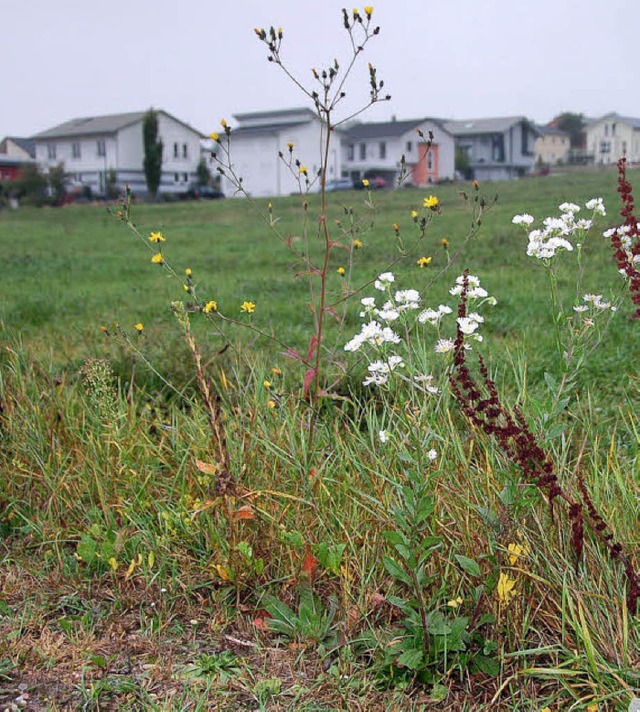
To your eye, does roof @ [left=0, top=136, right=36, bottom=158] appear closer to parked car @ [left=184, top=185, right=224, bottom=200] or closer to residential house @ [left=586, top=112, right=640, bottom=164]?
parked car @ [left=184, top=185, right=224, bottom=200]

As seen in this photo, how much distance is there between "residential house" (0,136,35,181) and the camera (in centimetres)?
5819

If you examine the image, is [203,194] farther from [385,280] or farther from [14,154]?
[385,280]

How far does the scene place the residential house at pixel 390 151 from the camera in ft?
181

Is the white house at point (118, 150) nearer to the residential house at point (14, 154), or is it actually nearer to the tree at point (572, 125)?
the residential house at point (14, 154)

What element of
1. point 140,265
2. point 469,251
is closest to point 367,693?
point 469,251

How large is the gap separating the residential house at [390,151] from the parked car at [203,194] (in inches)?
423

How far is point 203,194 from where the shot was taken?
48.6 metres

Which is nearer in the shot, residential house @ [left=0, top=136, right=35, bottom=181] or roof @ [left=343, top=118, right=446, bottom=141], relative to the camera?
roof @ [left=343, top=118, right=446, bottom=141]

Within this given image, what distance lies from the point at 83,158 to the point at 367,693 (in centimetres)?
5601

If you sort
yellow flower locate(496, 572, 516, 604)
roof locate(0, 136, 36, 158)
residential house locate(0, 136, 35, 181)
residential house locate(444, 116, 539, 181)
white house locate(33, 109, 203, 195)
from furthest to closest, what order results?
roof locate(0, 136, 36, 158) < residential house locate(444, 116, 539, 181) < residential house locate(0, 136, 35, 181) < white house locate(33, 109, 203, 195) < yellow flower locate(496, 572, 516, 604)

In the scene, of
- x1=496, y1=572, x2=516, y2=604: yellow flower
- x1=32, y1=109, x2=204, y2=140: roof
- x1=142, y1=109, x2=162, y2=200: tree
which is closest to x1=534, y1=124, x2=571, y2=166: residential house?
x1=32, y1=109, x2=204, y2=140: roof

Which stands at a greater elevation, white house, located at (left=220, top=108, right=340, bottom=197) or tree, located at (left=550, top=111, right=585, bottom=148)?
tree, located at (left=550, top=111, right=585, bottom=148)

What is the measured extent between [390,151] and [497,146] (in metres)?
10.5

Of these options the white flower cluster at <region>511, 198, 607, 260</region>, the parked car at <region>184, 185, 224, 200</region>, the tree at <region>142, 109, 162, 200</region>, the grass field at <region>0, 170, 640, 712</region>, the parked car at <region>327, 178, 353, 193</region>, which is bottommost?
the grass field at <region>0, 170, 640, 712</region>
